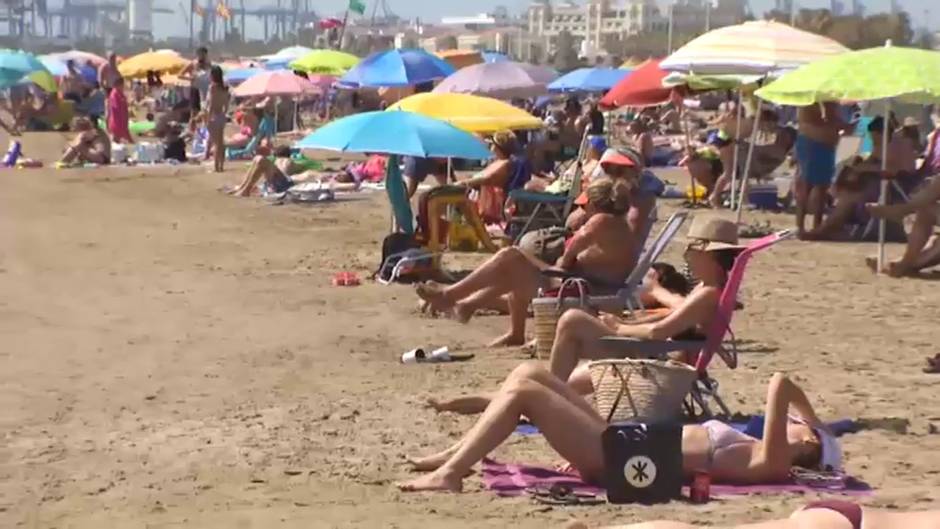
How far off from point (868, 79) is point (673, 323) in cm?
559

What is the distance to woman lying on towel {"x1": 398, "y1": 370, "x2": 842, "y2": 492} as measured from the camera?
18.8 ft

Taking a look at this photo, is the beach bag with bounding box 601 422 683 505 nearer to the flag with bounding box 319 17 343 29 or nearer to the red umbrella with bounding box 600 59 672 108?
the red umbrella with bounding box 600 59 672 108

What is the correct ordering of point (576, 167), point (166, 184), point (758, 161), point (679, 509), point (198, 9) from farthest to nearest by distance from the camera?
point (198, 9), point (166, 184), point (758, 161), point (576, 167), point (679, 509)

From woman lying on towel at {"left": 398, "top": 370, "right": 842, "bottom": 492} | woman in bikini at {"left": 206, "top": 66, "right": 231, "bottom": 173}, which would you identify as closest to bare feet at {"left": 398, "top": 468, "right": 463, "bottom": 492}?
woman lying on towel at {"left": 398, "top": 370, "right": 842, "bottom": 492}

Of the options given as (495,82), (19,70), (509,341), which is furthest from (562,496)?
(19,70)

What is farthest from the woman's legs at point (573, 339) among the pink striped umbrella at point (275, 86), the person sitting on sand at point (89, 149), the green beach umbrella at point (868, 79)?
the pink striped umbrella at point (275, 86)

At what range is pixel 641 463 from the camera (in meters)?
5.57

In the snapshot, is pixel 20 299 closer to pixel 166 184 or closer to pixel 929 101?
pixel 929 101

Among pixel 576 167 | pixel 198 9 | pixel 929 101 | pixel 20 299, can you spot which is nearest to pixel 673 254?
pixel 576 167

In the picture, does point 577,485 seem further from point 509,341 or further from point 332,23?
point 332,23

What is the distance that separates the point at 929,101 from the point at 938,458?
5926mm

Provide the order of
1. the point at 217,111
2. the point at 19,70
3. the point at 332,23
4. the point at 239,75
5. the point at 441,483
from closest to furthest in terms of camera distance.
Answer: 1. the point at 441,483
2. the point at 217,111
3. the point at 19,70
4. the point at 239,75
5. the point at 332,23

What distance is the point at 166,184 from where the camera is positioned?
21.0 metres

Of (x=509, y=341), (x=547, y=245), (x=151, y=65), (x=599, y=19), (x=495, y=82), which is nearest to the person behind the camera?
(x=509, y=341)
